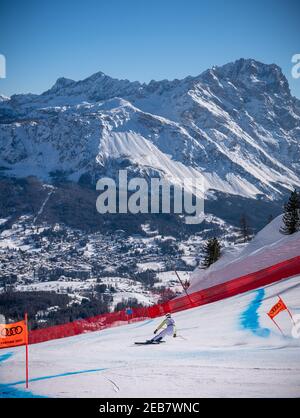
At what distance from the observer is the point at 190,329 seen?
2512cm

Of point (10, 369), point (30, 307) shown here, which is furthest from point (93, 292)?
point (10, 369)

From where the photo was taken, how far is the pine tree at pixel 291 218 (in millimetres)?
56469

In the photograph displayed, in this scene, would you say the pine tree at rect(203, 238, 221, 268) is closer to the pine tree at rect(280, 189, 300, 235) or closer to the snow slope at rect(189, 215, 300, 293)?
the snow slope at rect(189, 215, 300, 293)

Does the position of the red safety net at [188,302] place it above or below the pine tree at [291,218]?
below

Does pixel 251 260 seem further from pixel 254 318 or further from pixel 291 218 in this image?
pixel 254 318

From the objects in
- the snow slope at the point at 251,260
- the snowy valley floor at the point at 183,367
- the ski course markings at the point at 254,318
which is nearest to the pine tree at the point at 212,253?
the snow slope at the point at 251,260

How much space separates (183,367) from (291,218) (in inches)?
1776

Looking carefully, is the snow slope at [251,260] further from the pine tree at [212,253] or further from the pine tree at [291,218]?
the pine tree at [212,253]

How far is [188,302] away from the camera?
139 ft

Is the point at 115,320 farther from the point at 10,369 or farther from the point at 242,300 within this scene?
the point at 10,369

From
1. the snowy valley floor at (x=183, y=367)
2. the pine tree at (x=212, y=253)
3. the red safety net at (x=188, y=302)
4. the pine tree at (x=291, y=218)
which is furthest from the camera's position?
the pine tree at (x=212, y=253)

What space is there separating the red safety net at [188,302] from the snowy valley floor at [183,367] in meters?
12.2

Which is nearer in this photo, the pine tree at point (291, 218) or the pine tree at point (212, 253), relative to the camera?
the pine tree at point (291, 218)
